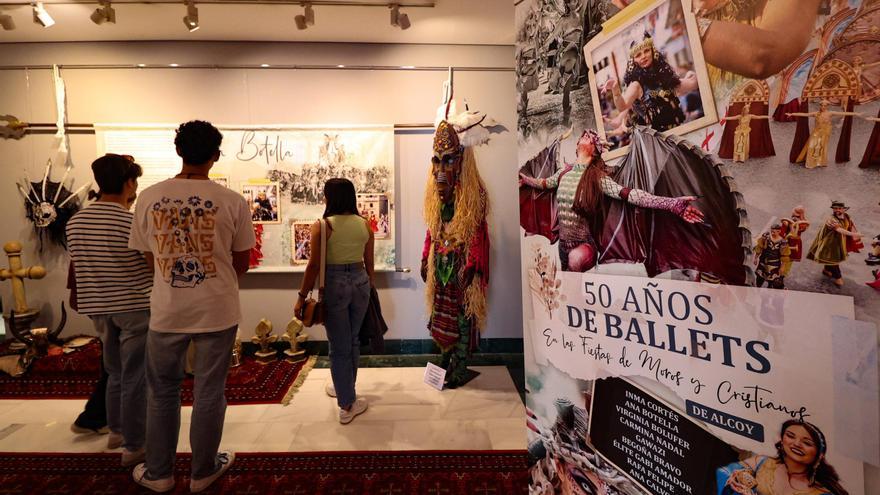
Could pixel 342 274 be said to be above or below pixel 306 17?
below

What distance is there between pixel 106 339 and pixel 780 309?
2.50 meters

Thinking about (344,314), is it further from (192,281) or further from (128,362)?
(128,362)

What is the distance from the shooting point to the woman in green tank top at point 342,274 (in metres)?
2.31

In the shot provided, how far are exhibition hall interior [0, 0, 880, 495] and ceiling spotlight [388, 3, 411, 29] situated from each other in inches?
7.8

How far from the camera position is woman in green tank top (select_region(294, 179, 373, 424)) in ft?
7.57

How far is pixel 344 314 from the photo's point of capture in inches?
93.2

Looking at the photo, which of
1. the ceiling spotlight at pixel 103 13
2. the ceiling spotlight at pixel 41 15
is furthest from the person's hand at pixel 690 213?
the ceiling spotlight at pixel 41 15

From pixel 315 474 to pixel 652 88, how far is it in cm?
215

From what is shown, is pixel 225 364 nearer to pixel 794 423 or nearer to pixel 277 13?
pixel 794 423

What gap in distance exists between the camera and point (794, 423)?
0.53 meters

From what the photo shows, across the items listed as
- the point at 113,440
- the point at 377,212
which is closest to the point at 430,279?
the point at 377,212

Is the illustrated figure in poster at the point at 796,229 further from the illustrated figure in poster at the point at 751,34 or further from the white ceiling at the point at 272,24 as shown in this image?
the white ceiling at the point at 272,24

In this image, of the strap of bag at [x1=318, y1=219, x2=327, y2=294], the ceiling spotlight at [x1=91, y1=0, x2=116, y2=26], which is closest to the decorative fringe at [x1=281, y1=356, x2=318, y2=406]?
the strap of bag at [x1=318, y1=219, x2=327, y2=294]

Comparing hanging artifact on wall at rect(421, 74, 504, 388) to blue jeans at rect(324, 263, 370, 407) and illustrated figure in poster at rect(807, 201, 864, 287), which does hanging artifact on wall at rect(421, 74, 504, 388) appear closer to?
blue jeans at rect(324, 263, 370, 407)
